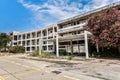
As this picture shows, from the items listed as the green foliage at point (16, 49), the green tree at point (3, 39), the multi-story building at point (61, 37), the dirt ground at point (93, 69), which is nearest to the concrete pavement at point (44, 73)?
the dirt ground at point (93, 69)

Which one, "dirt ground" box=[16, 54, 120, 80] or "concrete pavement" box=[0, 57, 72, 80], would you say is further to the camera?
"dirt ground" box=[16, 54, 120, 80]

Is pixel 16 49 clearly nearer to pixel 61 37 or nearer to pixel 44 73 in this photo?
pixel 61 37

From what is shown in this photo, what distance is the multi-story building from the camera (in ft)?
106

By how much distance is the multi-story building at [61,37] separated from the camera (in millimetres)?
32188

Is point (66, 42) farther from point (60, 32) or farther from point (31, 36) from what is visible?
point (31, 36)

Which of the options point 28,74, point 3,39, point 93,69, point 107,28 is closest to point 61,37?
point 107,28

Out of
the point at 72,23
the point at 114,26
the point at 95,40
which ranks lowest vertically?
the point at 95,40

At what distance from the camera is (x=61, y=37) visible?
3173 centimetres

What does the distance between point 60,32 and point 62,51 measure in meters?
4.90

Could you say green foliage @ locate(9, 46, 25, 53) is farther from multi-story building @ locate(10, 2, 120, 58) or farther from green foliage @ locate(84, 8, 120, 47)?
green foliage @ locate(84, 8, 120, 47)

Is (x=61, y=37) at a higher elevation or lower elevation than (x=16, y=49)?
higher

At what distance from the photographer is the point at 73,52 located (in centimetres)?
3678

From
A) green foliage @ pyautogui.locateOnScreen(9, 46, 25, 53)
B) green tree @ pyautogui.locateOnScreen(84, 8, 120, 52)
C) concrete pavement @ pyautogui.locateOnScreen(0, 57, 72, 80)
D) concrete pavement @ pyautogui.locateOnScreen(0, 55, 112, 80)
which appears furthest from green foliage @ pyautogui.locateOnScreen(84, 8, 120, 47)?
green foliage @ pyautogui.locateOnScreen(9, 46, 25, 53)

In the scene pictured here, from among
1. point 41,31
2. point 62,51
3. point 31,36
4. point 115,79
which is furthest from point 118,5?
point 31,36
